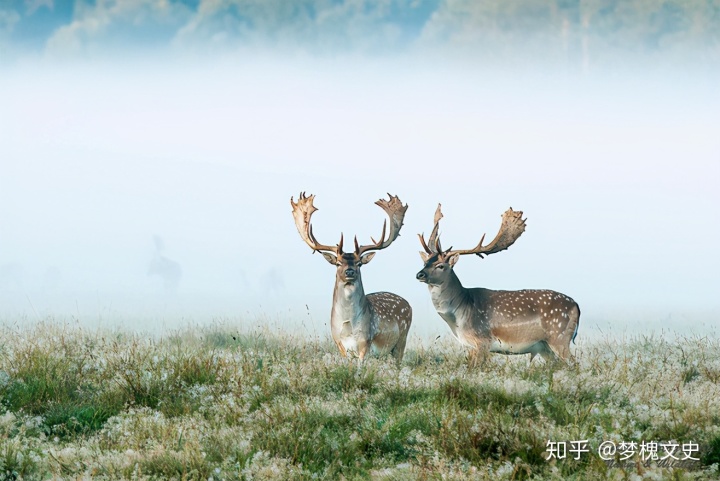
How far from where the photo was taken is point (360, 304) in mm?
11531

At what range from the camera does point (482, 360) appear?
38.3ft

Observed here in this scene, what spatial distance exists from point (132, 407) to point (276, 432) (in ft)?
7.36

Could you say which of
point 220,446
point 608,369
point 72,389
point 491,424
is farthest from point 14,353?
point 608,369

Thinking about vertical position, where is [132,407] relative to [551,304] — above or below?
below

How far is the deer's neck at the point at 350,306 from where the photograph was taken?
37.4 feet

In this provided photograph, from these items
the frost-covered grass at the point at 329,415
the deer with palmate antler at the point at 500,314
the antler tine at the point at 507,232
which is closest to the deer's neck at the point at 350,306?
the frost-covered grass at the point at 329,415

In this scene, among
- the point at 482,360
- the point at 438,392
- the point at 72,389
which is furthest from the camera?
the point at 482,360

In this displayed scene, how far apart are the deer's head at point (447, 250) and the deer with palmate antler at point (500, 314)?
14 millimetres

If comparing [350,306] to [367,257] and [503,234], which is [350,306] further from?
[503,234]

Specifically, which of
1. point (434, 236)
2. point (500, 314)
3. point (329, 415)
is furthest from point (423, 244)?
point (329, 415)

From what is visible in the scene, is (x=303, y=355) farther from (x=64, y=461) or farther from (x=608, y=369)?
(x=64, y=461)

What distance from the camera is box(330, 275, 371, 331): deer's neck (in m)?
11.4

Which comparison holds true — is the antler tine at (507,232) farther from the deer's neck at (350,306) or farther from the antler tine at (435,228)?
the deer's neck at (350,306)

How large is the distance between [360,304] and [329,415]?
328cm
